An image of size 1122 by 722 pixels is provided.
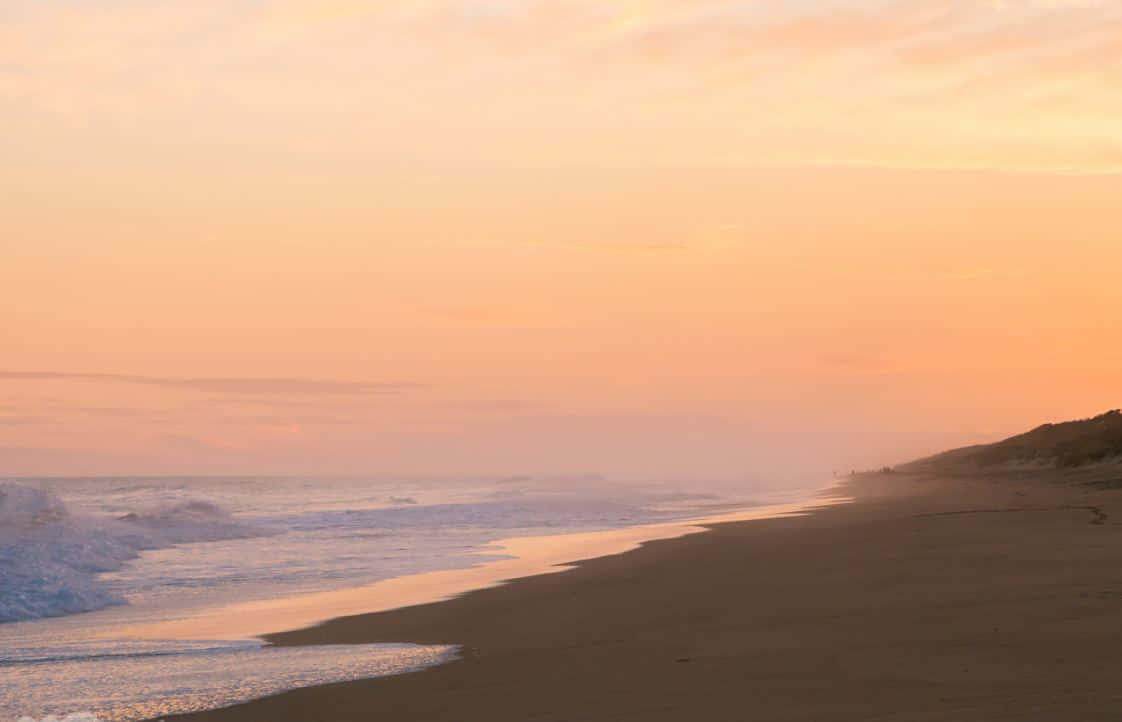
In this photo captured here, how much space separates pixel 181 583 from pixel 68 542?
252 inches

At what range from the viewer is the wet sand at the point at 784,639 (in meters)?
7.20

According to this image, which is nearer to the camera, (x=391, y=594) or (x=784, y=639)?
(x=784, y=639)

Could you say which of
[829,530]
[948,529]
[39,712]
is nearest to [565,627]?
[39,712]

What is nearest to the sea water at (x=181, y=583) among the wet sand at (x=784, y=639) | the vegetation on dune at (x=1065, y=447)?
the wet sand at (x=784, y=639)

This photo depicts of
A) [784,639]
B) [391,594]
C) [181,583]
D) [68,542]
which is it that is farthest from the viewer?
[68,542]

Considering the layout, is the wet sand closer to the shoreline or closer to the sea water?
the shoreline

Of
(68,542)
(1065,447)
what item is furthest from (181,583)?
(1065,447)

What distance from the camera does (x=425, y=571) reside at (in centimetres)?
2023

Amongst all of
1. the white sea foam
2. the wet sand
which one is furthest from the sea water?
the wet sand

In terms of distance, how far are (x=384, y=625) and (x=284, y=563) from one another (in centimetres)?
1040

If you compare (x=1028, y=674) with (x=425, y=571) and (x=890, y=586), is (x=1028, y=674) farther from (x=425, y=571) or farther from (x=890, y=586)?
(x=425, y=571)

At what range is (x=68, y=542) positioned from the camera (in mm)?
23828

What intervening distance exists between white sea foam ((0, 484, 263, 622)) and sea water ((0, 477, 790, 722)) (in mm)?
48

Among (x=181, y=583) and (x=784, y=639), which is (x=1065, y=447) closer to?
(x=181, y=583)
